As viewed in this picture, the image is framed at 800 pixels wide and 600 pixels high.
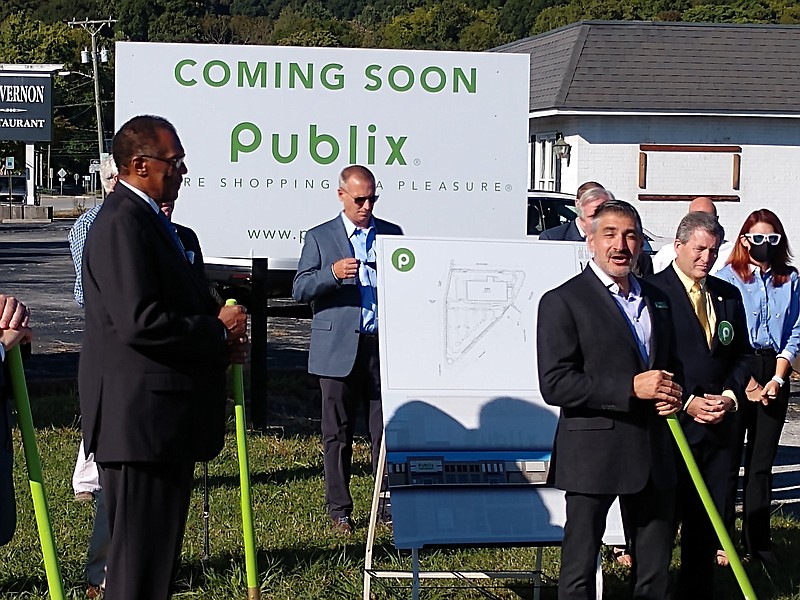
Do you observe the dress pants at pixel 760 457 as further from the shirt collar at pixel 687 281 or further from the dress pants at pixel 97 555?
the dress pants at pixel 97 555

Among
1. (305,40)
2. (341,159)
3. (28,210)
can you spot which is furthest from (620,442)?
(305,40)

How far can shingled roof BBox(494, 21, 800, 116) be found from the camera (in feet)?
95.0

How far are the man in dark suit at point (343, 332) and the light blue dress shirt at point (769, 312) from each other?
6.70ft

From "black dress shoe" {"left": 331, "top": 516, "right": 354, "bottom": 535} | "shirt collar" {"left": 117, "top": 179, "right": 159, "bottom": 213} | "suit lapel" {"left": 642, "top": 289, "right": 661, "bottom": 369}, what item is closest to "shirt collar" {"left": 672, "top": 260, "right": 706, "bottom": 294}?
"suit lapel" {"left": 642, "top": 289, "right": 661, "bottom": 369}

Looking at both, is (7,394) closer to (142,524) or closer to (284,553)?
(142,524)

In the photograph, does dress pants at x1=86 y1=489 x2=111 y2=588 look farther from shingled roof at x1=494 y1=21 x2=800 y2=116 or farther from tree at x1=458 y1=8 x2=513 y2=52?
tree at x1=458 y1=8 x2=513 y2=52

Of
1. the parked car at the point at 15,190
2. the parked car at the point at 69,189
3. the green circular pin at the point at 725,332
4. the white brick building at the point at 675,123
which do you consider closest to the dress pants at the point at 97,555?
the green circular pin at the point at 725,332

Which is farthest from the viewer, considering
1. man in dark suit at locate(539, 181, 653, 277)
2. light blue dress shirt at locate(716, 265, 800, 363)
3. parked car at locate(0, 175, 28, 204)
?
parked car at locate(0, 175, 28, 204)

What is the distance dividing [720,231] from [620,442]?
5.00 ft

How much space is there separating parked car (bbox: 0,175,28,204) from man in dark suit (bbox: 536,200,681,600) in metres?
55.8

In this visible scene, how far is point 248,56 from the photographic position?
340 inches

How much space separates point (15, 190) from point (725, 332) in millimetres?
59204

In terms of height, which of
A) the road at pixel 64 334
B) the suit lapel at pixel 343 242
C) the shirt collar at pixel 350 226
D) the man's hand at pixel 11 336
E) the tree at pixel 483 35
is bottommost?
the road at pixel 64 334

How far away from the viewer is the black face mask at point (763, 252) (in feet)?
22.6
